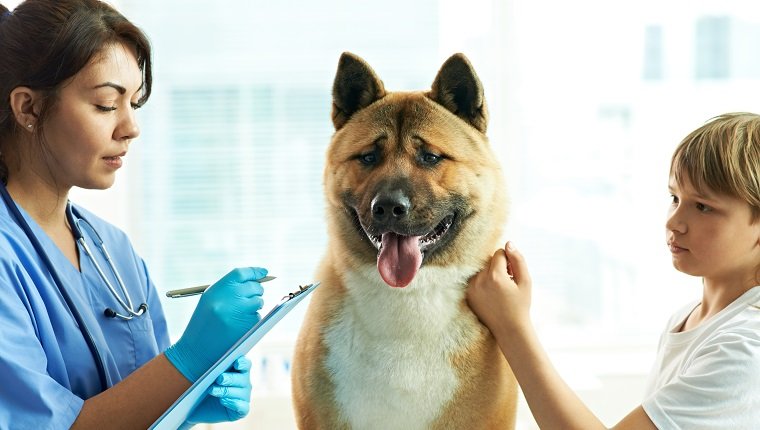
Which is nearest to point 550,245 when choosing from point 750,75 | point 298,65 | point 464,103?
point 750,75

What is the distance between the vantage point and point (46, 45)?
1320 millimetres

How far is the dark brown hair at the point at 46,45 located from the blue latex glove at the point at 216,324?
0.47m

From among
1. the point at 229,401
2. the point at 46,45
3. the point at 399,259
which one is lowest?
the point at 229,401

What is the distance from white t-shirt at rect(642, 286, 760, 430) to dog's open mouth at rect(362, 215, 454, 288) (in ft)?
1.58

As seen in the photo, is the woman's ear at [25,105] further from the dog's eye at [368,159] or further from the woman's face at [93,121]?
the dog's eye at [368,159]

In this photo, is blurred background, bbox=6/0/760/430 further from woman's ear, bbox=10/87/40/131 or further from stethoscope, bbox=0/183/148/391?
woman's ear, bbox=10/87/40/131

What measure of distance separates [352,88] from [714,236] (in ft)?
2.43

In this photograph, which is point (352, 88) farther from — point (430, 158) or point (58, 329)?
point (58, 329)

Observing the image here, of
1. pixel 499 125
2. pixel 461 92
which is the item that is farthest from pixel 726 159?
pixel 499 125

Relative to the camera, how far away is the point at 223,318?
1.25 metres

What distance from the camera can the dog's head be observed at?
4.22 feet

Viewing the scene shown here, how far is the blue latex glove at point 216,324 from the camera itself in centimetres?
124

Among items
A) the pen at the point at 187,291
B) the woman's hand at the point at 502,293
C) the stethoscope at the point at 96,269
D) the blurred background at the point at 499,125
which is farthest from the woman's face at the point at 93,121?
the blurred background at the point at 499,125

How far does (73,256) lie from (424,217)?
777 millimetres
